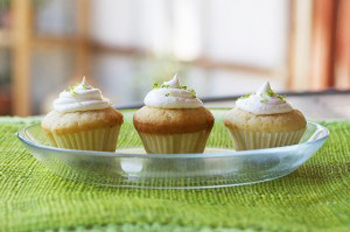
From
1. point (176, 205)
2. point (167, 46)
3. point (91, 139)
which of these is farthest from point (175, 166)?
point (167, 46)

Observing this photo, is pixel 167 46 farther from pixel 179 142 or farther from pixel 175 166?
pixel 175 166

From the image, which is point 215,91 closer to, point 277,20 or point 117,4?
point 277,20

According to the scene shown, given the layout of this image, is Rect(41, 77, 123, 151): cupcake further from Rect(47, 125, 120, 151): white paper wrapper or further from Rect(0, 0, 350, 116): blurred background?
Rect(0, 0, 350, 116): blurred background

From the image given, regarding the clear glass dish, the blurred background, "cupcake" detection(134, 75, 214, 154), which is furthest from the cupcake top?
the blurred background

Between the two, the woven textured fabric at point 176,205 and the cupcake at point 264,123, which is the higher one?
the cupcake at point 264,123

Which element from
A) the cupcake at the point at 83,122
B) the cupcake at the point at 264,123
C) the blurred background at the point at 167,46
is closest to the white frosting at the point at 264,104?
the cupcake at the point at 264,123

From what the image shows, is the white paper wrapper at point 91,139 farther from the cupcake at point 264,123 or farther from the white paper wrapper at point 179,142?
the cupcake at point 264,123
